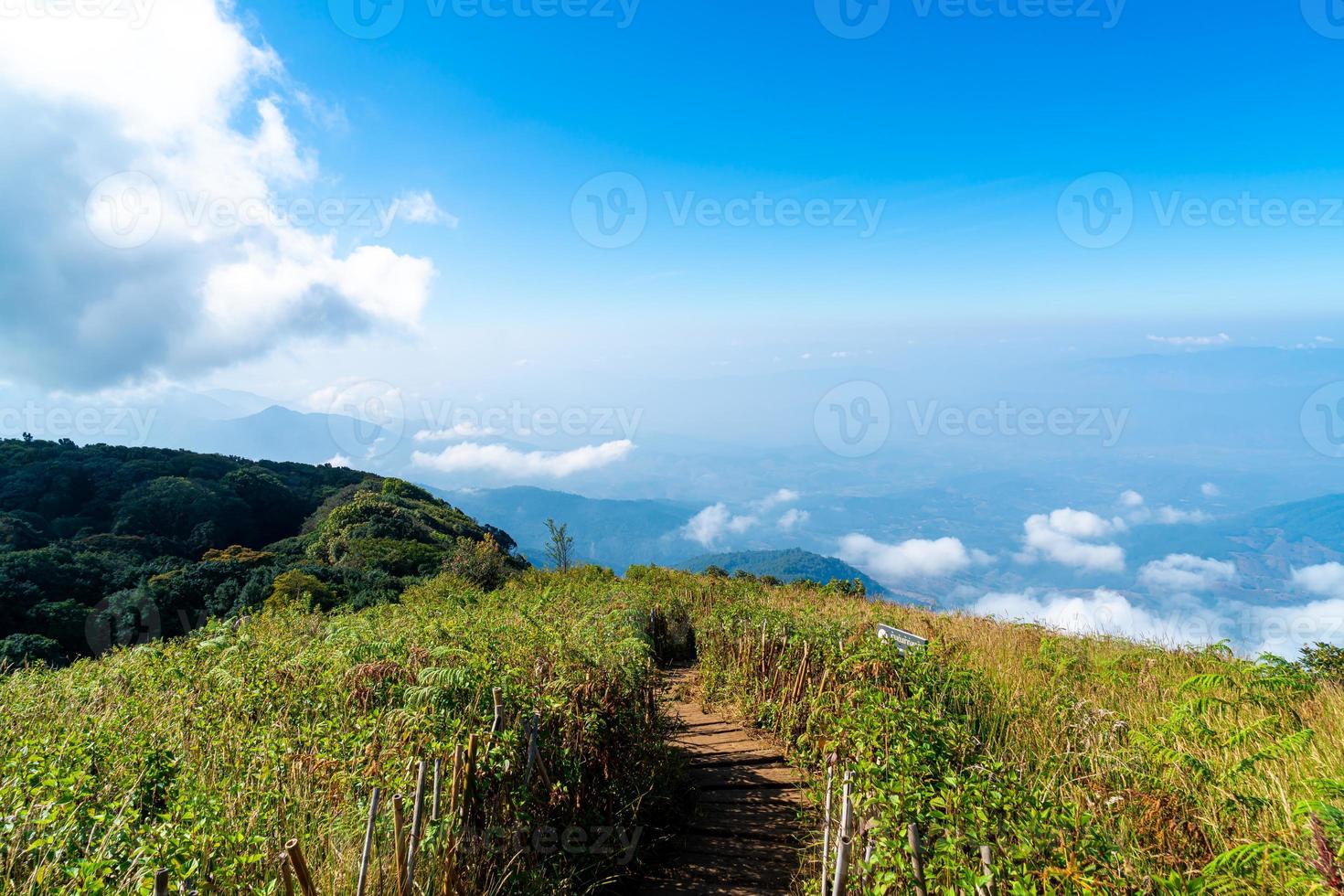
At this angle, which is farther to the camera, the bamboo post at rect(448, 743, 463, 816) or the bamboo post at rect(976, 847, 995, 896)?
the bamboo post at rect(448, 743, 463, 816)

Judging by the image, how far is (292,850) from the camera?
2.62 metres

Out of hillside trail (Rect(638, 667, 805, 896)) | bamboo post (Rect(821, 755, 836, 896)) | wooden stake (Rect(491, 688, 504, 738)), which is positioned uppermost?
wooden stake (Rect(491, 688, 504, 738))

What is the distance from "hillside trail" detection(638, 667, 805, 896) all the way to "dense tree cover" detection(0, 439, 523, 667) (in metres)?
9.36

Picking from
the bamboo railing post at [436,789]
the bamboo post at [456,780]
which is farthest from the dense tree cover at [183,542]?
the bamboo railing post at [436,789]

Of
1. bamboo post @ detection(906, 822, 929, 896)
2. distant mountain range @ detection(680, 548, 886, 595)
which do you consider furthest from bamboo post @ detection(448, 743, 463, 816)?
distant mountain range @ detection(680, 548, 886, 595)

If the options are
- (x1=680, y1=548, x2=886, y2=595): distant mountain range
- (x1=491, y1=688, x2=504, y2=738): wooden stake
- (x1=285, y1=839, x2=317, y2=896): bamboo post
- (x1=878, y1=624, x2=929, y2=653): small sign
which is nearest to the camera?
(x1=285, y1=839, x2=317, y2=896): bamboo post

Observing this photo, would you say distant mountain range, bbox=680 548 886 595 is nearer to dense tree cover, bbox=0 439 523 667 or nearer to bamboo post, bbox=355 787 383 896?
dense tree cover, bbox=0 439 523 667

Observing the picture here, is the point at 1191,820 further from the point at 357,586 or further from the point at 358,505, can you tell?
Answer: the point at 358,505

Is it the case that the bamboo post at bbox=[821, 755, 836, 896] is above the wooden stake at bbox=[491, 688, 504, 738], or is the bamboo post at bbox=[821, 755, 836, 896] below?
below

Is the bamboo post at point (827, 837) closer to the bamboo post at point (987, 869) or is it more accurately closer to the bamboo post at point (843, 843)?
the bamboo post at point (843, 843)

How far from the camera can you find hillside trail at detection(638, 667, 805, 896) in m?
4.51

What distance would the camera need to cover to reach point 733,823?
208 inches

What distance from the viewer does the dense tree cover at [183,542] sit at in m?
15.9

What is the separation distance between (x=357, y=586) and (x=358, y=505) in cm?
1255
